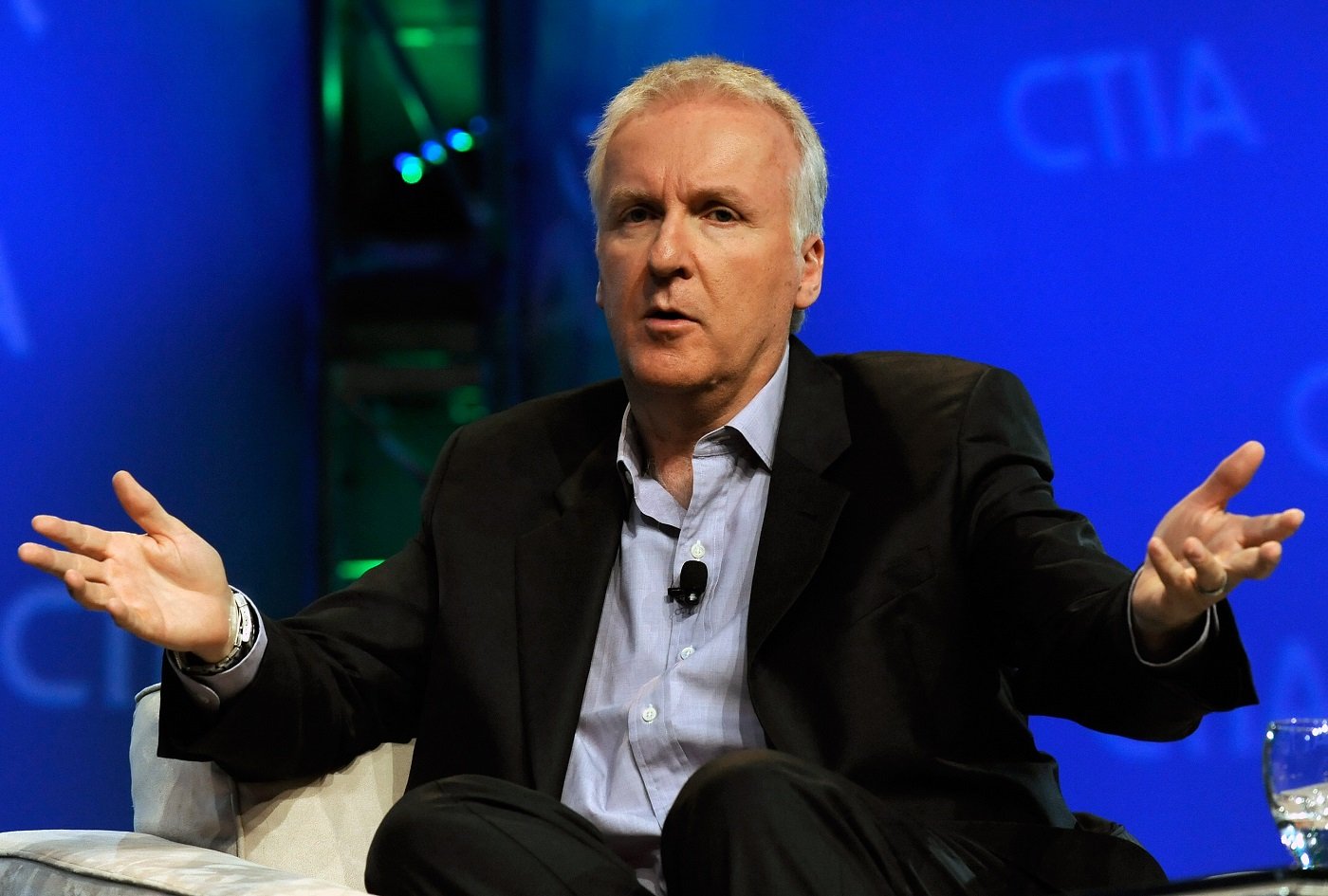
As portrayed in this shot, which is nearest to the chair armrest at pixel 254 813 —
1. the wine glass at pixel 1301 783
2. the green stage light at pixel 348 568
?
the wine glass at pixel 1301 783

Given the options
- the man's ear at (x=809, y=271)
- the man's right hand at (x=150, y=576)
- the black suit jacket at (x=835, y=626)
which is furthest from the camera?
the man's ear at (x=809, y=271)

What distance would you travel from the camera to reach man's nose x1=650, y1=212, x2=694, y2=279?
1.67 metres

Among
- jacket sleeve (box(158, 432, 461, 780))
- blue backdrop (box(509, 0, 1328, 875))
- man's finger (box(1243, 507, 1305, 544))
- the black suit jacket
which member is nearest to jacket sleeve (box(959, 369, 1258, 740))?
the black suit jacket

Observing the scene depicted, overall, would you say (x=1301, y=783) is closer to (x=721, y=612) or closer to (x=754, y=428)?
(x=721, y=612)

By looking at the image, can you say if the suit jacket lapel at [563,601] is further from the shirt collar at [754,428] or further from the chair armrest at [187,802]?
the chair armrest at [187,802]

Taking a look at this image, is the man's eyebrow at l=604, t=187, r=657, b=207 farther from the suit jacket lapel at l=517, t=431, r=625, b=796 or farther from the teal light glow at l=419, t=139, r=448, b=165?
the teal light glow at l=419, t=139, r=448, b=165

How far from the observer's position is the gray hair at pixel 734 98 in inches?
68.7

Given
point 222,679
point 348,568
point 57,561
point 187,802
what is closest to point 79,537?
point 57,561

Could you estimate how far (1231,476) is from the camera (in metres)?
1.16

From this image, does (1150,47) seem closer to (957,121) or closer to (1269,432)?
(957,121)

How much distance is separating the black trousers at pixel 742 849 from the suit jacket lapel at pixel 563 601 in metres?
0.25

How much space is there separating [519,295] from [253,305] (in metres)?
0.62

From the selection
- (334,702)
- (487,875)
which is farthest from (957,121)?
(487,875)

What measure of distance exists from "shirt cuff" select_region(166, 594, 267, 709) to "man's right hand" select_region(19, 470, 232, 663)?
0.02 m
